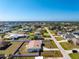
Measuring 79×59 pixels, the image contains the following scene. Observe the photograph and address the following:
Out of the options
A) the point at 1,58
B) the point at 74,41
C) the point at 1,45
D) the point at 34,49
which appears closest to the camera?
the point at 1,58

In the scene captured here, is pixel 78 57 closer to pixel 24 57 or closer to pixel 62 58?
pixel 62 58

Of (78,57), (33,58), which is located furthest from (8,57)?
(78,57)

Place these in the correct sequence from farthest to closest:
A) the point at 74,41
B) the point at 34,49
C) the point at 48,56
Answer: the point at 74,41 → the point at 34,49 → the point at 48,56

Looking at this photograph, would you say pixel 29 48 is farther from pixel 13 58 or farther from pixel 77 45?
pixel 77 45

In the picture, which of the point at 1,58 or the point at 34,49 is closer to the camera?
the point at 1,58

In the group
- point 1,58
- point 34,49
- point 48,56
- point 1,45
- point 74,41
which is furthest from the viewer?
point 74,41

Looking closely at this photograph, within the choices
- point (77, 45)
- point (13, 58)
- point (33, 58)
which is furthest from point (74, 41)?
point (13, 58)

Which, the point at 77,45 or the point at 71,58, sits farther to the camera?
the point at 77,45

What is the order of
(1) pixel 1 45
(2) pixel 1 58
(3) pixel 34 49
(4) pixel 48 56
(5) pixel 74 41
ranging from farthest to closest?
(5) pixel 74 41 < (1) pixel 1 45 < (3) pixel 34 49 < (4) pixel 48 56 < (2) pixel 1 58
